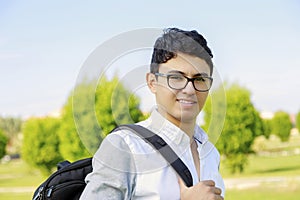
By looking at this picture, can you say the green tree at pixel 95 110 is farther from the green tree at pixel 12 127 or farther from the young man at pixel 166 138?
the green tree at pixel 12 127

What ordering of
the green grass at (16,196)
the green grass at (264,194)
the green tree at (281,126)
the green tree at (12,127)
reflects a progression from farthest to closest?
1. the green tree at (281,126)
2. the green tree at (12,127)
3. the green grass at (16,196)
4. the green grass at (264,194)

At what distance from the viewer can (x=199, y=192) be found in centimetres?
109

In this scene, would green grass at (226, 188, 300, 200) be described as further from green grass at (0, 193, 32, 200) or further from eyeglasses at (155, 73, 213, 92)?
eyeglasses at (155, 73, 213, 92)

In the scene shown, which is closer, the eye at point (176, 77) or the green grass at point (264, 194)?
the eye at point (176, 77)

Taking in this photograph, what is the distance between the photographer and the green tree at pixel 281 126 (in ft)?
137

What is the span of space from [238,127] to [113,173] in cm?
1513

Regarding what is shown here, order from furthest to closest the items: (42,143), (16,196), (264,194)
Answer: (42,143)
(16,196)
(264,194)

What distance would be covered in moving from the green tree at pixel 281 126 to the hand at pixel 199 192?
135 feet

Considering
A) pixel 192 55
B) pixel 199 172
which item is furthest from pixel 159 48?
pixel 199 172

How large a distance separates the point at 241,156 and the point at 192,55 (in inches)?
620

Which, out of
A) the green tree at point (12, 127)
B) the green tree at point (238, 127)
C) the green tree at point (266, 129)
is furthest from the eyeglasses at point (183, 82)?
the green tree at point (12, 127)

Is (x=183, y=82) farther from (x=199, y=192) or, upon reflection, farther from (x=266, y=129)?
(x=266, y=129)

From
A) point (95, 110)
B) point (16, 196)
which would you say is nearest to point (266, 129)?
point (16, 196)

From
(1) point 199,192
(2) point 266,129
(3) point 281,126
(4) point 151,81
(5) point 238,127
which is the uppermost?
(4) point 151,81
